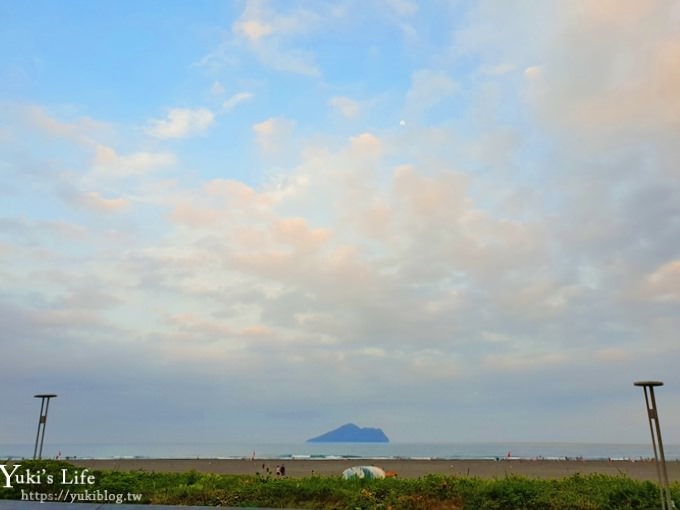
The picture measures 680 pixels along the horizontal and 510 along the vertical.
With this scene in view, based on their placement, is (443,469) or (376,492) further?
(443,469)

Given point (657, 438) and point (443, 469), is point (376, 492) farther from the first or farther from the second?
point (443, 469)

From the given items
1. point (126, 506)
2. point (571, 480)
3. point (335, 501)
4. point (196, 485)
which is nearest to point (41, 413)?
point (196, 485)

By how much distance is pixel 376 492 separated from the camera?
1184 cm

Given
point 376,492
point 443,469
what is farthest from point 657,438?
point 443,469

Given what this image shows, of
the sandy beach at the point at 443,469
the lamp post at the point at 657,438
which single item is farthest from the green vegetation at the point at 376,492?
the sandy beach at the point at 443,469

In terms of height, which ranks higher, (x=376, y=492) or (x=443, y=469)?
(x=376, y=492)

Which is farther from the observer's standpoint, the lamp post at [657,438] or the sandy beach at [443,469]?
the sandy beach at [443,469]

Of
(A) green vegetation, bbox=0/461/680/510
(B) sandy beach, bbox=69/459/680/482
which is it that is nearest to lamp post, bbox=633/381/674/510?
(A) green vegetation, bbox=0/461/680/510

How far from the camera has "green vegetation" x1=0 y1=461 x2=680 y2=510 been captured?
1068 cm

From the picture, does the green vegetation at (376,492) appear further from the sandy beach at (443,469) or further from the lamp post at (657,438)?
the sandy beach at (443,469)

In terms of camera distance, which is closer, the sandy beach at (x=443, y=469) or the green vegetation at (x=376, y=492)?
the green vegetation at (x=376, y=492)

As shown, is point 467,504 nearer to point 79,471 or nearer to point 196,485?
point 196,485

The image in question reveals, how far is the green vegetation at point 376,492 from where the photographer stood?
10680 millimetres

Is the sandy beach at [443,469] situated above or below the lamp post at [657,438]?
below
